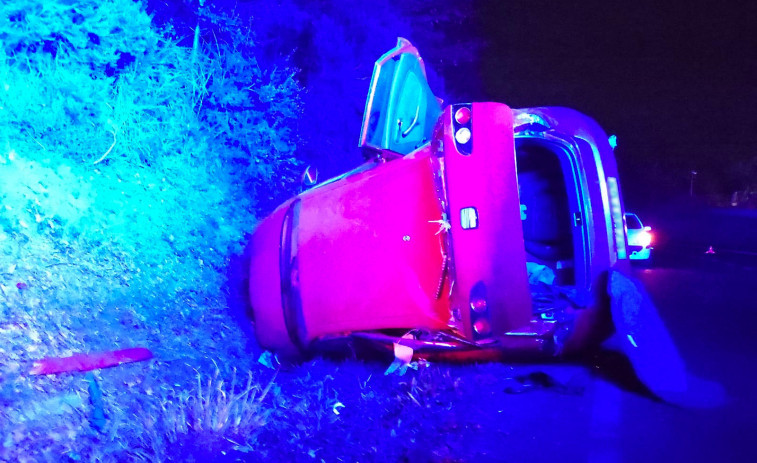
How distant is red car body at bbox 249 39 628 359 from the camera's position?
290 cm

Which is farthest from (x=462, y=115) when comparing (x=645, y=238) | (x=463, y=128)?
(x=645, y=238)

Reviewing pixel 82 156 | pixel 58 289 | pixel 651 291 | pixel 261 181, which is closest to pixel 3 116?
pixel 82 156

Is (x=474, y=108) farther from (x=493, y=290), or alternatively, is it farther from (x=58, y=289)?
(x=58, y=289)

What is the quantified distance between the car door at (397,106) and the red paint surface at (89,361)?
7.12 ft

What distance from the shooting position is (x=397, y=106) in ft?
14.3

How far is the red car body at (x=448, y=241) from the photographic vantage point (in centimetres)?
290

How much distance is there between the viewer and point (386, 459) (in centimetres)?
308

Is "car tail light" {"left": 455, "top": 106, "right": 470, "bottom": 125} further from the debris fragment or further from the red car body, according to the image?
the debris fragment

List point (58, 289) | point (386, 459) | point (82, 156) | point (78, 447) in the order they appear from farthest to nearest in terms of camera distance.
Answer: point (82, 156) → point (58, 289) → point (386, 459) → point (78, 447)

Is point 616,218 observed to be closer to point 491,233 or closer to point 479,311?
point 491,233

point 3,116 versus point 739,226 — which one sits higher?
point 3,116

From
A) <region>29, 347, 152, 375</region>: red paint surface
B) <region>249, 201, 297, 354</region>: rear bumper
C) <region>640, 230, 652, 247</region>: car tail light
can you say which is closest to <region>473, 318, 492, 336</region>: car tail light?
<region>249, 201, 297, 354</region>: rear bumper

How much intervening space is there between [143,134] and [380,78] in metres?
2.18

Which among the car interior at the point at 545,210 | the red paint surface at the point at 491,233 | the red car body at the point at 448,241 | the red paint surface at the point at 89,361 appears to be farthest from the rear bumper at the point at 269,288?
Result: the car interior at the point at 545,210
